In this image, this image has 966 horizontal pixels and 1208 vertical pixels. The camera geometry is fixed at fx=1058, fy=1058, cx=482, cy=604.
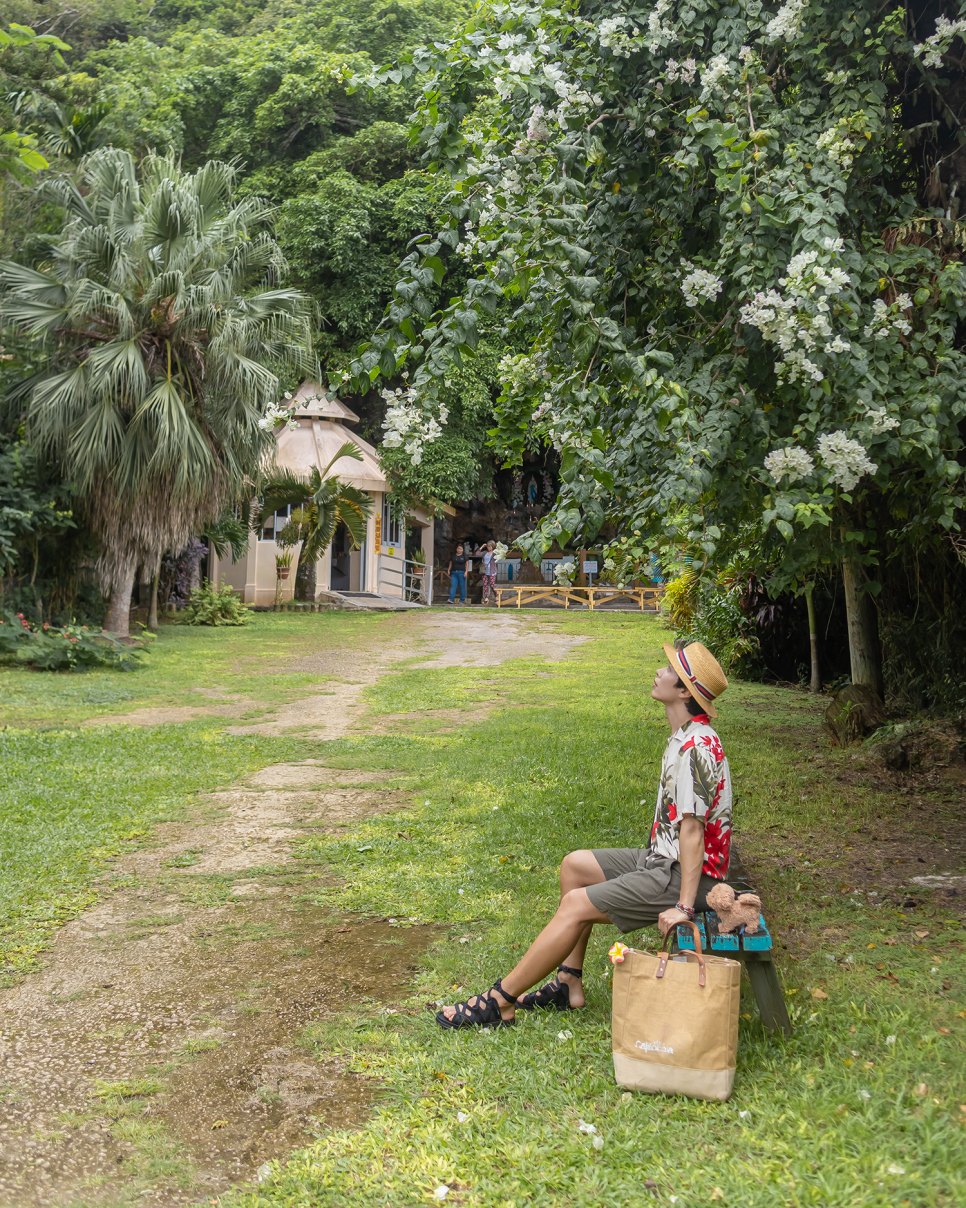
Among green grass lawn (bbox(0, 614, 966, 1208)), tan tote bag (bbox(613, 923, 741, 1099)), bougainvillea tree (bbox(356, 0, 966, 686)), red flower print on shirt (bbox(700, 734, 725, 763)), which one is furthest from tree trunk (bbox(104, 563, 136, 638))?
tan tote bag (bbox(613, 923, 741, 1099))

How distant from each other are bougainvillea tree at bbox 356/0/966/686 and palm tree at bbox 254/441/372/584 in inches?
696

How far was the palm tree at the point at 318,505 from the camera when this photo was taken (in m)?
22.4

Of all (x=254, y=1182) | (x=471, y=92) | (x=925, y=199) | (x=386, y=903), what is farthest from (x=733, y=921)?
(x=925, y=199)

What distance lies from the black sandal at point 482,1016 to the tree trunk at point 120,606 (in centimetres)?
1252

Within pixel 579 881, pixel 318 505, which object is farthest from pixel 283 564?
pixel 579 881

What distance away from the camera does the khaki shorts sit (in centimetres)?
346

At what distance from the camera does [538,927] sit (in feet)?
15.2

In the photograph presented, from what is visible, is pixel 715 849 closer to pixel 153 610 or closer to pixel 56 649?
pixel 56 649

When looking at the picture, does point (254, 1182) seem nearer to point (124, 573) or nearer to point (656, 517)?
point (656, 517)

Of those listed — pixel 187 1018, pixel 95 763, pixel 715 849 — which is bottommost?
pixel 187 1018

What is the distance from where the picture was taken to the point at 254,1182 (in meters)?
2.81

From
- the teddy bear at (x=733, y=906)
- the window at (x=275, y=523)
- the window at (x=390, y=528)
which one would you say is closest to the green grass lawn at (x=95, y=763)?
the teddy bear at (x=733, y=906)

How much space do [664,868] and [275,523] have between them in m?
21.9

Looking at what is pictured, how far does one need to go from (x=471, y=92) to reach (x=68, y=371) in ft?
37.6
